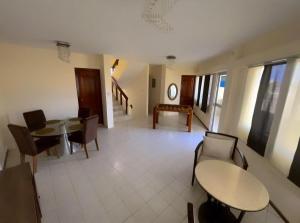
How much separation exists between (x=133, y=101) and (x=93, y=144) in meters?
3.65

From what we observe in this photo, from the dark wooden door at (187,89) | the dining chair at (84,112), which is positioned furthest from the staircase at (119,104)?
the dark wooden door at (187,89)

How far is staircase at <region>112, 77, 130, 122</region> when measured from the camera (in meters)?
5.89

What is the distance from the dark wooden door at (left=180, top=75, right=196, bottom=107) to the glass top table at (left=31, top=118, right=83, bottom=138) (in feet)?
17.4

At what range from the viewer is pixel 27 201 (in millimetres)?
1017

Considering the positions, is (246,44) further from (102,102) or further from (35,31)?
(102,102)

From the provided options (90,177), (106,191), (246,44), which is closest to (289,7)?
(246,44)

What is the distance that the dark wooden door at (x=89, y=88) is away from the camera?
4312 millimetres

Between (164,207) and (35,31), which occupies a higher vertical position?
(35,31)

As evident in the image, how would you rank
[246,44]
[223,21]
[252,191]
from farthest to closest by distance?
[246,44]
[223,21]
[252,191]

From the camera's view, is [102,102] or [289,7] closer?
[289,7]

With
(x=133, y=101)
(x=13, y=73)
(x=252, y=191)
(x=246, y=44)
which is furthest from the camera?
(x=133, y=101)

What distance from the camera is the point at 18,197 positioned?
1043 mm

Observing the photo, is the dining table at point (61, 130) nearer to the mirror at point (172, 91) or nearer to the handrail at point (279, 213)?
the handrail at point (279, 213)

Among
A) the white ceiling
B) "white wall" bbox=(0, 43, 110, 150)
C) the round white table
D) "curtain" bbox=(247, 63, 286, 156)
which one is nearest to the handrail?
the round white table
